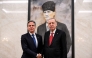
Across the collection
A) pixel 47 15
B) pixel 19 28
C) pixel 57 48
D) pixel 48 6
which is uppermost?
pixel 48 6

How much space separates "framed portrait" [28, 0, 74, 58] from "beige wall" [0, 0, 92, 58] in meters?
0.12

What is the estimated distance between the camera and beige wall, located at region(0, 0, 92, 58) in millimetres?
3486

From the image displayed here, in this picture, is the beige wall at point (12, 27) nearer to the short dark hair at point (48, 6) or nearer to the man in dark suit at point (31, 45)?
the short dark hair at point (48, 6)

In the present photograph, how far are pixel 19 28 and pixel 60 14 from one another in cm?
106

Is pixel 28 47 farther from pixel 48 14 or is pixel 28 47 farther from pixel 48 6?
pixel 48 6

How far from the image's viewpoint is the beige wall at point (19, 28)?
3486 mm

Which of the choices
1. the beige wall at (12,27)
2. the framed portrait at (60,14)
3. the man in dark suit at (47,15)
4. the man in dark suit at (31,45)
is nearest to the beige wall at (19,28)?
the beige wall at (12,27)

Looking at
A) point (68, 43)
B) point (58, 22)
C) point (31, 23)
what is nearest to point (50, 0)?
point (58, 22)

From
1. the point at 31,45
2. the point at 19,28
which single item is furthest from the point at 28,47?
the point at 19,28

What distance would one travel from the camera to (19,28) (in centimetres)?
366

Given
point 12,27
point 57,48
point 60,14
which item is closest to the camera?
point 57,48

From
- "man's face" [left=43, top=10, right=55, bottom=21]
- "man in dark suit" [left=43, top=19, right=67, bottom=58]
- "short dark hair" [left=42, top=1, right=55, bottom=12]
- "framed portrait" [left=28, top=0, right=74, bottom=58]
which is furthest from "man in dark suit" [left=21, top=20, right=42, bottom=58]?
"short dark hair" [left=42, top=1, right=55, bottom=12]

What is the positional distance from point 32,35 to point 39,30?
103cm

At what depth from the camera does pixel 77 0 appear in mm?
3645
